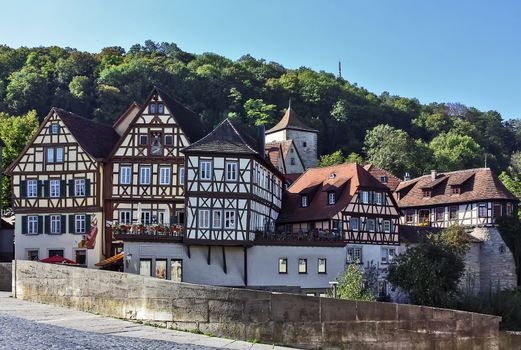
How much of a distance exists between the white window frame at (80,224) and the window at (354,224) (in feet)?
49.0

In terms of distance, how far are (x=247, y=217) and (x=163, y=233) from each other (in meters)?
4.30

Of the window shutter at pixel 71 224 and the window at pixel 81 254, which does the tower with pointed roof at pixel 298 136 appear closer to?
the window shutter at pixel 71 224

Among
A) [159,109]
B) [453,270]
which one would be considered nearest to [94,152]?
[159,109]

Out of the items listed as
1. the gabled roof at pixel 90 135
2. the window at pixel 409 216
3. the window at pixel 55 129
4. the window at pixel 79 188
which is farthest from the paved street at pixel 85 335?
the window at pixel 409 216

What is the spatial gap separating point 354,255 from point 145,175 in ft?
41.3

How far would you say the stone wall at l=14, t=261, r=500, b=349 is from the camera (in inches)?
813

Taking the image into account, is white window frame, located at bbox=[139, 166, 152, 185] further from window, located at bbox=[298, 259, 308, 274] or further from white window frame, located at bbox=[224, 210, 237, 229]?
window, located at bbox=[298, 259, 308, 274]

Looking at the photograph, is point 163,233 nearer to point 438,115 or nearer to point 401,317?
point 401,317

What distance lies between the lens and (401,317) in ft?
67.8

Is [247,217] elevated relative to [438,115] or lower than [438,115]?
lower

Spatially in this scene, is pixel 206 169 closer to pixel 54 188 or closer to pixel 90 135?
pixel 90 135

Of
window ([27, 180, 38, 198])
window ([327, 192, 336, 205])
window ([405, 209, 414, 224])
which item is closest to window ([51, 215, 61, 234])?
window ([27, 180, 38, 198])

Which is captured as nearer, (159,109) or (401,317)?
(401,317)

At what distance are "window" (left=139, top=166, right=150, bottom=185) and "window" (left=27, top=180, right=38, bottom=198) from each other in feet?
20.3
